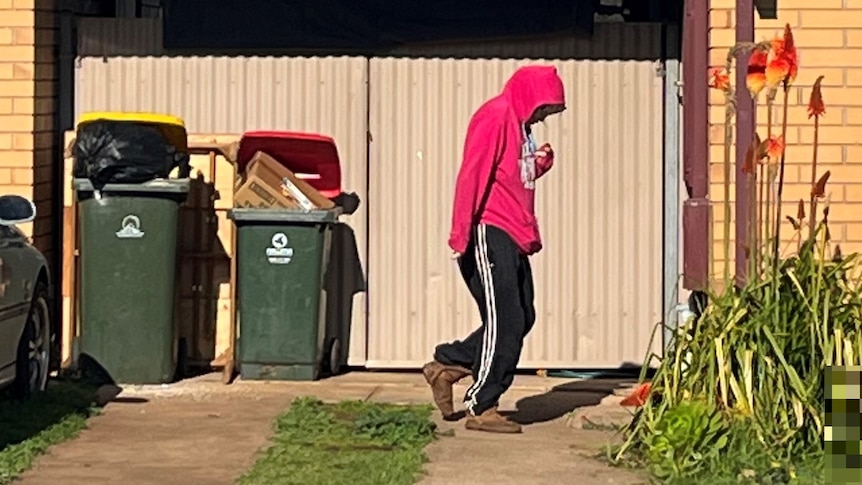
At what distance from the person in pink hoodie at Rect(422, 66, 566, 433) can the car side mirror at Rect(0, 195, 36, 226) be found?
2121mm

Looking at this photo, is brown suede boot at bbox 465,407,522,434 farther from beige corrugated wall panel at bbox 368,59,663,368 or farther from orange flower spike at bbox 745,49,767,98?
beige corrugated wall panel at bbox 368,59,663,368

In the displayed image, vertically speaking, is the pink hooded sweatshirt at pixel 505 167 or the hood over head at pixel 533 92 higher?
the hood over head at pixel 533 92

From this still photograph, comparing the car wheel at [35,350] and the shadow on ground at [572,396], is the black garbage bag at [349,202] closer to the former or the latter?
the shadow on ground at [572,396]

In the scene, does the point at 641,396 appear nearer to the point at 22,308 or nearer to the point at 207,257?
the point at 22,308

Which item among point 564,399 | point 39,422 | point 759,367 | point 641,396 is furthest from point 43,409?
point 759,367

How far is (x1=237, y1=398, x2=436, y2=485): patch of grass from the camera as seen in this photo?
7848mm

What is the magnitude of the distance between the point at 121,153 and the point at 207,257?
3.49ft

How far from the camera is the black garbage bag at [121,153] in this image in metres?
10.3

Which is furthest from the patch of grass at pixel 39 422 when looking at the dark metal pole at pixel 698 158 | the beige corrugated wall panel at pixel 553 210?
the dark metal pole at pixel 698 158

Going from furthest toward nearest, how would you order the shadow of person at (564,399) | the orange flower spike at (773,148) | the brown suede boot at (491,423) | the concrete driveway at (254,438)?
the shadow of person at (564,399) < the brown suede boot at (491,423) < the orange flower spike at (773,148) < the concrete driveway at (254,438)

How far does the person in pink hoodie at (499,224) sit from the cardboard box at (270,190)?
1.94 m

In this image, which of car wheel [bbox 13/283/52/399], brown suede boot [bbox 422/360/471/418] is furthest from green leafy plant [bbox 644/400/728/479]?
car wheel [bbox 13/283/52/399]

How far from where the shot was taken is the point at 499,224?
29.2ft

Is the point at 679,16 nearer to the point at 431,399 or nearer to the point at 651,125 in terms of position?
the point at 651,125
